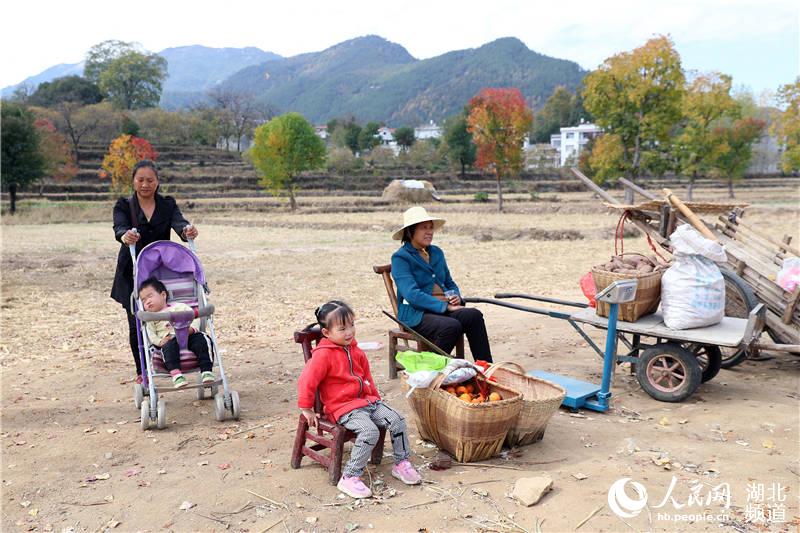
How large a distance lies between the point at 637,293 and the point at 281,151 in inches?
1682

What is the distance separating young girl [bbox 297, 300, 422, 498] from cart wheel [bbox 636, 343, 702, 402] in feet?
8.99

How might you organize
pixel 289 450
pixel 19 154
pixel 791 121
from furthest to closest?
pixel 19 154
pixel 791 121
pixel 289 450

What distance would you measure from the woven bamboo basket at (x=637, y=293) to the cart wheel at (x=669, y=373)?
0.37m

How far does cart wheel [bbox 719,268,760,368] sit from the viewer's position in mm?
6540

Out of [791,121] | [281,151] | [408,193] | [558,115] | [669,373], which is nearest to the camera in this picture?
[669,373]

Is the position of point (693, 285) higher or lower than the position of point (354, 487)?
higher

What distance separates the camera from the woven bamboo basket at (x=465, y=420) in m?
4.30

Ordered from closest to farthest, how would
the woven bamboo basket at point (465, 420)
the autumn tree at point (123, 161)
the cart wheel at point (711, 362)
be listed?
the woven bamboo basket at point (465, 420)
the cart wheel at point (711, 362)
the autumn tree at point (123, 161)

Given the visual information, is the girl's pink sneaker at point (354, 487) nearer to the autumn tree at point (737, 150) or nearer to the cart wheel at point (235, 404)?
the cart wheel at point (235, 404)

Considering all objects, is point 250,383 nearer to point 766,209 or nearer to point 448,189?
point 766,209

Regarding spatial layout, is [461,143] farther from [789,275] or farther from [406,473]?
[406,473]

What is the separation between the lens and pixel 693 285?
568 centimetres

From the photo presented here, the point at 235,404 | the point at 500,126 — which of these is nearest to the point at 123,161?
the point at 500,126

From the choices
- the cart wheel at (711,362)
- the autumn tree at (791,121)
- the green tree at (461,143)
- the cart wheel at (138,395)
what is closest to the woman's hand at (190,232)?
the cart wheel at (138,395)
